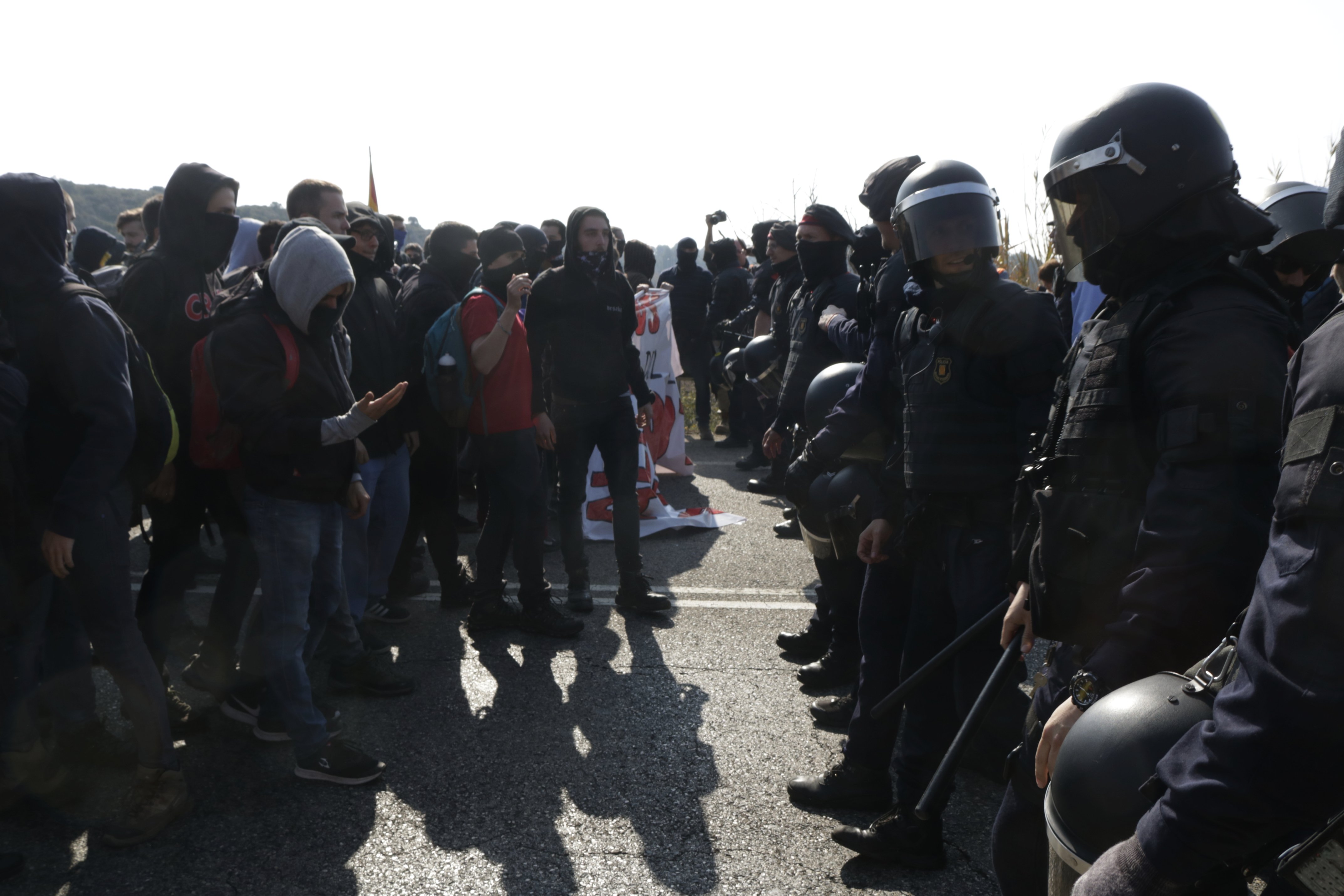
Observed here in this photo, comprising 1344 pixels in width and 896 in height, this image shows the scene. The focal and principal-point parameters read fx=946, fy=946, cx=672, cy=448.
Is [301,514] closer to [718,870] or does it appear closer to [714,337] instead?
[718,870]

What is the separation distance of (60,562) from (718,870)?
2246 millimetres

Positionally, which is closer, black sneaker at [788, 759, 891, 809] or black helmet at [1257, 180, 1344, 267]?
black sneaker at [788, 759, 891, 809]

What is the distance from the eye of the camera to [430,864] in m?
3.00

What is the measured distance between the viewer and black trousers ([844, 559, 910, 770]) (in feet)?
10.7

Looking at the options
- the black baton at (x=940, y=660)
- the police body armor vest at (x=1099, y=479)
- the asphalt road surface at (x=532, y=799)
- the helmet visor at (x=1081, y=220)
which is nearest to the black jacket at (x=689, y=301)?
the asphalt road surface at (x=532, y=799)

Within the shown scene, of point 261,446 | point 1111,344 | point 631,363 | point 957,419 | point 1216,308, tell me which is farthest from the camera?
point 631,363

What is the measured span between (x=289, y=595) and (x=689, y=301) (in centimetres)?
878

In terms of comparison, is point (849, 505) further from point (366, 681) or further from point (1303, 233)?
point (366, 681)

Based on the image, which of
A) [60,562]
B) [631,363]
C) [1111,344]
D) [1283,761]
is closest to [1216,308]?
[1111,344]

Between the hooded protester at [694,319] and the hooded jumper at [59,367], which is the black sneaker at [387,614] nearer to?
the hooded jumper at [59,367]

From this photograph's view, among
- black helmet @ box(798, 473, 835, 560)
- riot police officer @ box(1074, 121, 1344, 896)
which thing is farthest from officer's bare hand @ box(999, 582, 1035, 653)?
black helmet @ box(798, 473, 835, 560)

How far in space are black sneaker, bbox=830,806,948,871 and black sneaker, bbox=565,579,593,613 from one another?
276 centimetres

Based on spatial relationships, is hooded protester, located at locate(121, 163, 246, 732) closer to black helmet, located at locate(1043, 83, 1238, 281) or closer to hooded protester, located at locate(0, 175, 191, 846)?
hooded protester, located at locate(0, 175, 191, 846)

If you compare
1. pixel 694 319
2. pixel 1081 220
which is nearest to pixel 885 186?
pixel 1081 220
